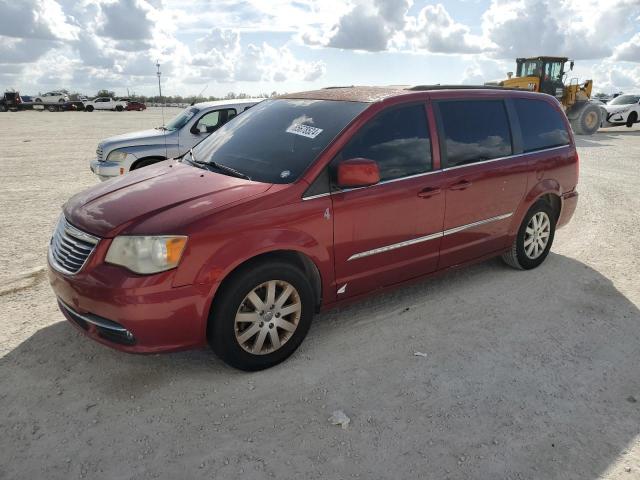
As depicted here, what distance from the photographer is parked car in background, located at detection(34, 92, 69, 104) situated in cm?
5539

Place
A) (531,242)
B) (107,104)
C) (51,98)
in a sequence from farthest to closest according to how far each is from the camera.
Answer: (107,104) → (51,98) → (531,242)

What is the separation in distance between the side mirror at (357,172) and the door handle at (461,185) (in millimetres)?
1045

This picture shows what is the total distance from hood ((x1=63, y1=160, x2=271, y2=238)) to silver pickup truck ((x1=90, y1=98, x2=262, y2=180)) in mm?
4531

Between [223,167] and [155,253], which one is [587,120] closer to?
[223,167]

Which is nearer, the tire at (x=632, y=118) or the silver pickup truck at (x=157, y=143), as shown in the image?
the silver pickup truck at (x=157, y=143)

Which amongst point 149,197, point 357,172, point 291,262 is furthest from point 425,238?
point 149,197

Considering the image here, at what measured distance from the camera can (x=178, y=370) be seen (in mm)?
3430

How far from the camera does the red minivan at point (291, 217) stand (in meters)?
3.02

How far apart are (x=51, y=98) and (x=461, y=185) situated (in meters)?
62.0

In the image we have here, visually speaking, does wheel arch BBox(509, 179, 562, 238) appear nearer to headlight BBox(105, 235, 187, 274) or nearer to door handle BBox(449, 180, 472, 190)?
door handle BBox(449, 180, 472, 190)

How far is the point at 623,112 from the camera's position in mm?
23156

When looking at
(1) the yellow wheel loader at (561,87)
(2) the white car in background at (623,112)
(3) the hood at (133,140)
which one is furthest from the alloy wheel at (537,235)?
(2) the white car in background at (623,112)

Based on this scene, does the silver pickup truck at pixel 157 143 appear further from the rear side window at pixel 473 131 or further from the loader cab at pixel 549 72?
the loader cab at pixel 549 72

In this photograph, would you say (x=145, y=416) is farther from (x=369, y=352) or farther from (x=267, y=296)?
(x=369, y=352)
